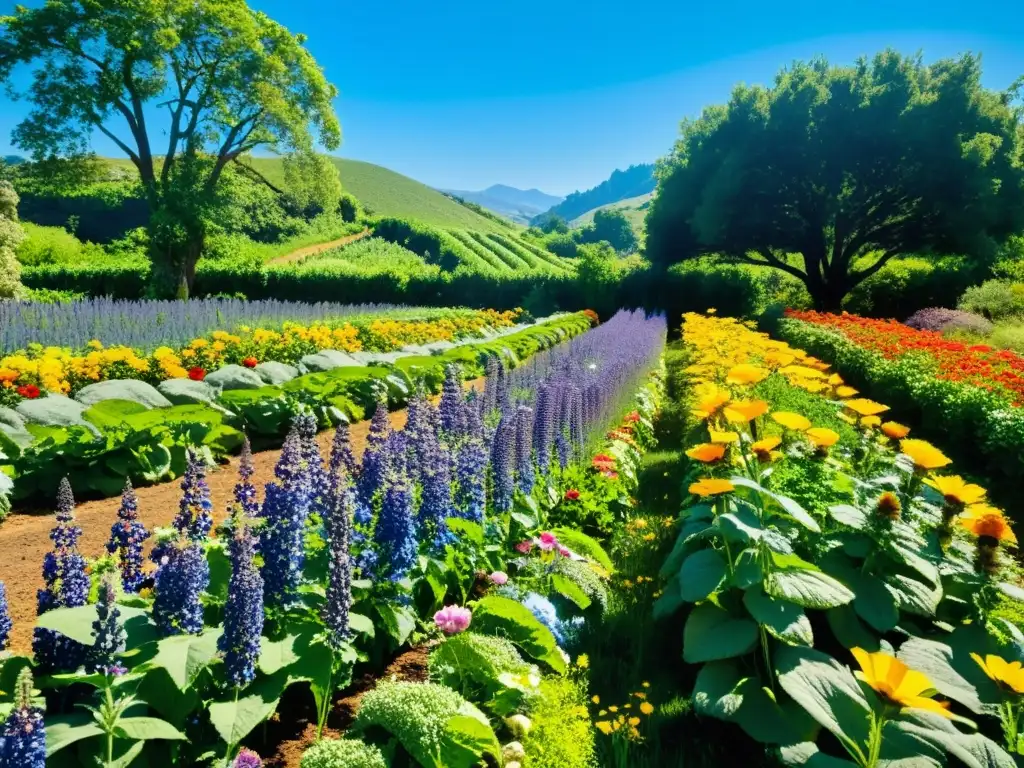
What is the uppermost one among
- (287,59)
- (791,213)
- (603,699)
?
(287,59)

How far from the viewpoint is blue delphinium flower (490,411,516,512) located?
379 centimetres

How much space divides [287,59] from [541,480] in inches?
1276

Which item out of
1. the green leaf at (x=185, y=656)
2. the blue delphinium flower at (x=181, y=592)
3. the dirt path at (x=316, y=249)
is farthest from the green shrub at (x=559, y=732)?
the dirt path at (x=316, y=249)

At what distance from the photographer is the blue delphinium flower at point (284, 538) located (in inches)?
87.4

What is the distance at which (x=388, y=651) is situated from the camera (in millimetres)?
2939

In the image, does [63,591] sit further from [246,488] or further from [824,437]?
[824,437]

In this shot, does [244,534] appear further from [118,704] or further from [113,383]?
[113,383]

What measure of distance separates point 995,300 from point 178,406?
25316 mm

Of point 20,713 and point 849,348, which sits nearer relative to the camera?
point 20,713

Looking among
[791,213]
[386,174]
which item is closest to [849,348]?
[791,213]

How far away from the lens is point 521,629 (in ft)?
9.12

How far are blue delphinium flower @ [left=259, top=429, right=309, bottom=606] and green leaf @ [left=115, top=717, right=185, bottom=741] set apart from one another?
553 mm

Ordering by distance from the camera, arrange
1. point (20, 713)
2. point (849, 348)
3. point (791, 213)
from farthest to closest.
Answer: point (791, 213) < point (849, 348) < point (20, 713)

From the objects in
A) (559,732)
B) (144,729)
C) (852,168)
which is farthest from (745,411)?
(852,168)
